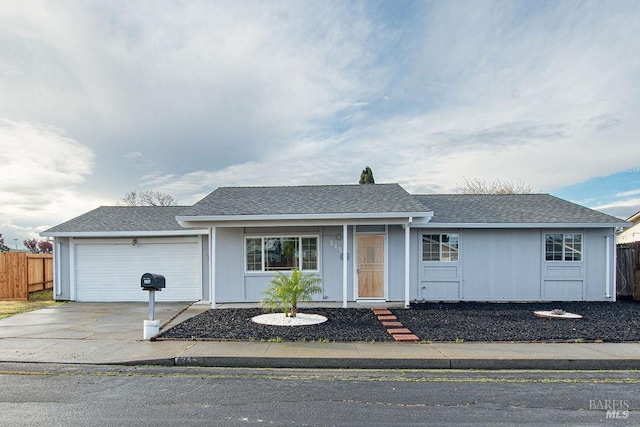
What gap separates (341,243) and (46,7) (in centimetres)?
971

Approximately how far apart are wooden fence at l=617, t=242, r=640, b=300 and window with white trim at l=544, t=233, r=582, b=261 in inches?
98.7

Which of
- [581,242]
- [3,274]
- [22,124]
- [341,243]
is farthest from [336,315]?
[3,274]

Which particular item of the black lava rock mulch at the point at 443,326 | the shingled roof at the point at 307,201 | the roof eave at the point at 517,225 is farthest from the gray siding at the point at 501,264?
the shingled roof at the point at 307,201

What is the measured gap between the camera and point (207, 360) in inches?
252

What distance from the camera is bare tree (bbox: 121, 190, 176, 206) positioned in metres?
37.4

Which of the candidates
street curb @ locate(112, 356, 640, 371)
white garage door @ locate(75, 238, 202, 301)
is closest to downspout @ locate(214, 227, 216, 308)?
white garage door @ locate(75, 238, 202, 301)

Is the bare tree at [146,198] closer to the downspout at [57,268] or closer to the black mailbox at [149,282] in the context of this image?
the downspout at [57,268]

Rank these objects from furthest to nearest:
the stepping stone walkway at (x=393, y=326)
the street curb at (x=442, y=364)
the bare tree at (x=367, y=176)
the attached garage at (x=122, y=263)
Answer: the bare tree at (x=367, y=176)
the attached garage at (x=122, y=263)
the stepping stone walkway at (x=393, y=326)
the street curb at (x=442, y=364)

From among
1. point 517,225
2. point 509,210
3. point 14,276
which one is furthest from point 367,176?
point 14,276

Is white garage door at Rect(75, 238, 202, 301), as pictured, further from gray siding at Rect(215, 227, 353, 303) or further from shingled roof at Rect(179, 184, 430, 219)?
shingled roof at Rect(179, 184, 430, 219)

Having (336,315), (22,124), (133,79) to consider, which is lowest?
(336,315)

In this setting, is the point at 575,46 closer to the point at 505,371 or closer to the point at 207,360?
the point at 505,371

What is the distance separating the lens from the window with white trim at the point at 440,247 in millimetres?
12938

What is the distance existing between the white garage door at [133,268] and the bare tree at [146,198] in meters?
24.9
